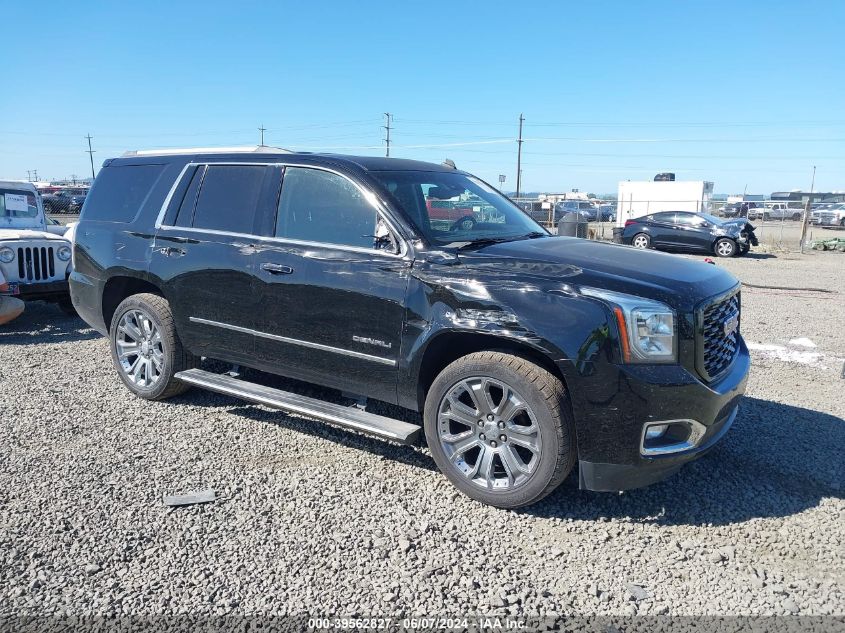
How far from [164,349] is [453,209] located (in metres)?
2.55

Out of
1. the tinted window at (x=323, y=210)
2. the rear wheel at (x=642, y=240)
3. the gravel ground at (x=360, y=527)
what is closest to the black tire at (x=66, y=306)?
the gravel ground at (x=360, y=527)

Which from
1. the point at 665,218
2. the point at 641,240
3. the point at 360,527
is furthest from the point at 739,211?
the point at 360,527

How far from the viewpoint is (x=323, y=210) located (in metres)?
4.41

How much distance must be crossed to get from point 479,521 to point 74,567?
2017 millimetres

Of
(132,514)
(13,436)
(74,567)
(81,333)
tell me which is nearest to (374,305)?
(132,514)

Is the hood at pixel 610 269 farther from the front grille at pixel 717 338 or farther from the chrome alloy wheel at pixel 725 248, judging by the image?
the chrome alloy wheel at pixel 725 248

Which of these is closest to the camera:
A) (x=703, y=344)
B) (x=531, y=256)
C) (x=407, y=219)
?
(x=703, y=344)

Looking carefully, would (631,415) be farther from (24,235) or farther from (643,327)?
(24,235)

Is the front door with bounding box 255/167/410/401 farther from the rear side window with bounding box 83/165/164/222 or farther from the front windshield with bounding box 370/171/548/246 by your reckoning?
the rear side window with bounding box 83/165/164/222

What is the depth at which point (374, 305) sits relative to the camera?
3986 millimetres

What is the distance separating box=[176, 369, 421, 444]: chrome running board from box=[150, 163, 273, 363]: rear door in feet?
0.65

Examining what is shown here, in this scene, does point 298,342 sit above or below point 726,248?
above

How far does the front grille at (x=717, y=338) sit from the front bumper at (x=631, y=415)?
13 centimetres

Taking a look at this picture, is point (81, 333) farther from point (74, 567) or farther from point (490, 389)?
point (490, 389)
